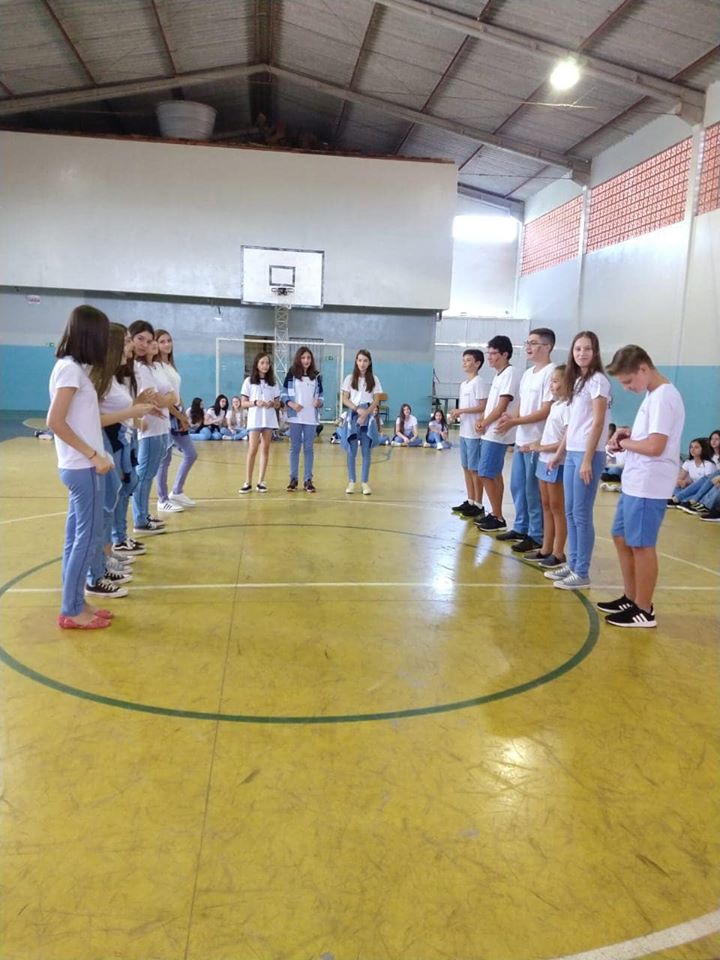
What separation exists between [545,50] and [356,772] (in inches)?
524

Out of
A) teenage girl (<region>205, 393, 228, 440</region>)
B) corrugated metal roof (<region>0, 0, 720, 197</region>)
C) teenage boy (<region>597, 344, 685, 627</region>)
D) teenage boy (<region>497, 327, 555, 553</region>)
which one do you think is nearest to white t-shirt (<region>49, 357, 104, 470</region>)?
teenage boy (<region>597, 344, 685, 627</region>)

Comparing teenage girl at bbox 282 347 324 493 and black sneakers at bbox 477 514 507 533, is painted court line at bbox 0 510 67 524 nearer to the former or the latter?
teenage girl at bbox 282 347 324 493

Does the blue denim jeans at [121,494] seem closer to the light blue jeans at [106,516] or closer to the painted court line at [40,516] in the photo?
the light blue jeans at [106,516]

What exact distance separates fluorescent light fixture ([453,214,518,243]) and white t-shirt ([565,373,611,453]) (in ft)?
63.9

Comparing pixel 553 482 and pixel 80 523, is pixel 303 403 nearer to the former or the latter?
pixel 553 482

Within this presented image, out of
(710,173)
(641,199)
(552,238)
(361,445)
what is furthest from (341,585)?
(552,238)

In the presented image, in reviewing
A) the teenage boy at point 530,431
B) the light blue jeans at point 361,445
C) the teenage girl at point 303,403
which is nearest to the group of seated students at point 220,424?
Answer: the teenage girl at point 303,403

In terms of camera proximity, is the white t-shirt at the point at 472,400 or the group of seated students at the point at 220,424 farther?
the group of seated students at the point at 220,424

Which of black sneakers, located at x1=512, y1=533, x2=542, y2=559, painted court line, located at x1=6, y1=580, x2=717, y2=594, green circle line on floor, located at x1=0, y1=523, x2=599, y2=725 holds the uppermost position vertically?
black sneakers, located at x1=512, y1=533, x2=542, y2=559

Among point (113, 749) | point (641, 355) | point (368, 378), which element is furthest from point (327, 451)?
point (113, 749)

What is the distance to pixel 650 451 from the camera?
359 cm

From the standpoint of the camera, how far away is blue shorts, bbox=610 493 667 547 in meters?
3.69

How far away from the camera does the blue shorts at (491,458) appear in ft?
19.6

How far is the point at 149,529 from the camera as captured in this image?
5703 millimetres
